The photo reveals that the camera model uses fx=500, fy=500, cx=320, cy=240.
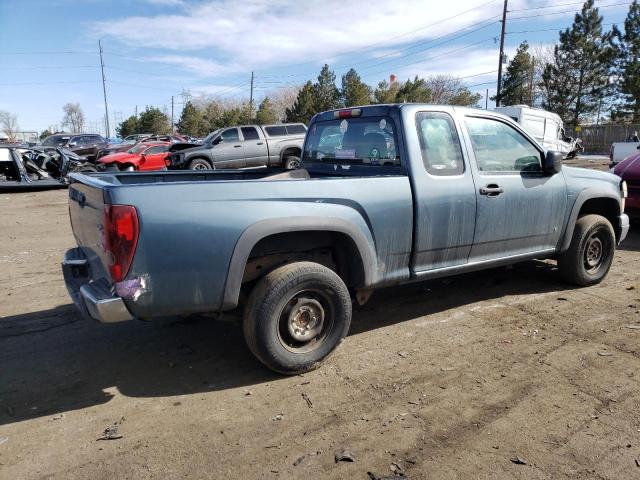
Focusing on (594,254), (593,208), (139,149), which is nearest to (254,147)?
(139,149)

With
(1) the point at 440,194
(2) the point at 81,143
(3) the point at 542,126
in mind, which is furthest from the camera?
(2) the point at 81,143

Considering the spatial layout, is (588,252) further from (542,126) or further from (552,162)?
(542,126)

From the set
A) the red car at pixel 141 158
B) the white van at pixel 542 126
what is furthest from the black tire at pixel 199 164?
the white van at pixel 542 126

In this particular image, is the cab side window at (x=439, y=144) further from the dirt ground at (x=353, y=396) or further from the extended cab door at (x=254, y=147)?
the extended cab door at (x=254, y=147)

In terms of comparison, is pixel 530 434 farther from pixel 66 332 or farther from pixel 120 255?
pixel 66 332

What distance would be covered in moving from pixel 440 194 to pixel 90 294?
8.80 feet

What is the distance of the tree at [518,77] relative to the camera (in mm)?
41875

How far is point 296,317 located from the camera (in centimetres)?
357

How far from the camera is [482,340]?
417 cm

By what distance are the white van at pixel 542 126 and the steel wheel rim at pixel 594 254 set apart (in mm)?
18822

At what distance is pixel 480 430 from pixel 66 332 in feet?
11.4

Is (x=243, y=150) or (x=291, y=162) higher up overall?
(x=243, y=150)

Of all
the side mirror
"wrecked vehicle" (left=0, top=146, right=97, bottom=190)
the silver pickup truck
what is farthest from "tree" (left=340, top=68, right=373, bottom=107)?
the side mirror

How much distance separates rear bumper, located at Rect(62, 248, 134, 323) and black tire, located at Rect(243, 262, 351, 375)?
0.81 m
